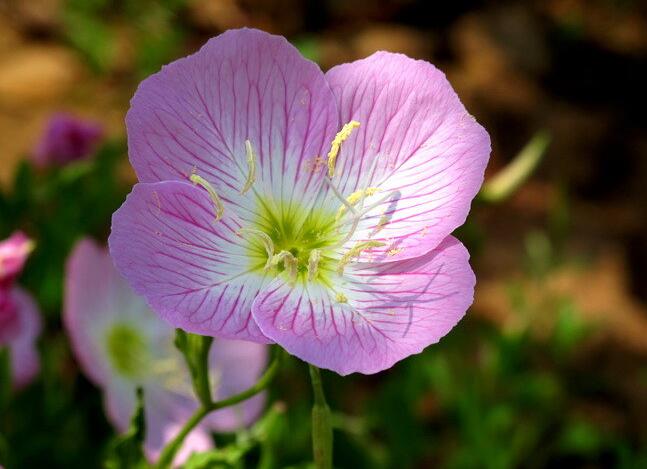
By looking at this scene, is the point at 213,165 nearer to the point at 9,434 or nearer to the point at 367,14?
the point at 9,434

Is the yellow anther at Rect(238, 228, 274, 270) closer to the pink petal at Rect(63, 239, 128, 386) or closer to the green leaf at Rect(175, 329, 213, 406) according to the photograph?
the green leaf at Rect(175, 329, 213, 406)

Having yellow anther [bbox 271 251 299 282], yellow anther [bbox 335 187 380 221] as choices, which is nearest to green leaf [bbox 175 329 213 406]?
yellow anther [bbox 271 251 299 282]

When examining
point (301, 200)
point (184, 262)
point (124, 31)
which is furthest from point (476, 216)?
point (124, 31)

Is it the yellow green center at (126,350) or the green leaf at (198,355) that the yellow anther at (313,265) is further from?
the yellow green center at (126,350)

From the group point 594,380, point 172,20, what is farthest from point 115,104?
point 594,380

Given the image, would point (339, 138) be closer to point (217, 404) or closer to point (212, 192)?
point (212, 192)

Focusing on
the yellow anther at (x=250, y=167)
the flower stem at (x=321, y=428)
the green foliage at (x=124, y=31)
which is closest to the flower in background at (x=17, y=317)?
the yellow anther at (x=250, y=167)
